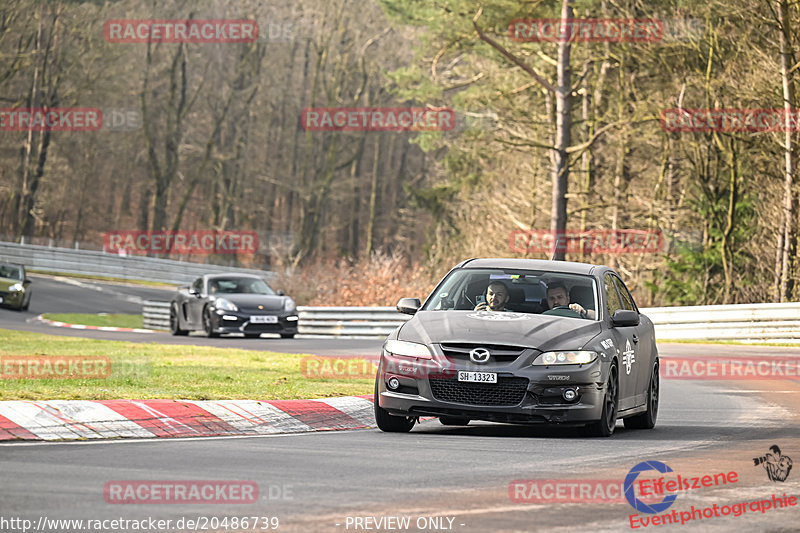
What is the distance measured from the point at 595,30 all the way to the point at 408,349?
102ft

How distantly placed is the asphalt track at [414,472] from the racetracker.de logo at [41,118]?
190ft

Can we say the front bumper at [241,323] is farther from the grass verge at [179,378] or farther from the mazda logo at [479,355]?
the mazda logo at [479,355]

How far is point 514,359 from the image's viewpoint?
35.9ft

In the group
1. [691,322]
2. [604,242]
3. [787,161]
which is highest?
[787,161]

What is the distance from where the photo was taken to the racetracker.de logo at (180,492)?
724 centimetres

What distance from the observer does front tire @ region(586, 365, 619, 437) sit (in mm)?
11383

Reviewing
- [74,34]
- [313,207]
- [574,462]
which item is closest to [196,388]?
[574,462]

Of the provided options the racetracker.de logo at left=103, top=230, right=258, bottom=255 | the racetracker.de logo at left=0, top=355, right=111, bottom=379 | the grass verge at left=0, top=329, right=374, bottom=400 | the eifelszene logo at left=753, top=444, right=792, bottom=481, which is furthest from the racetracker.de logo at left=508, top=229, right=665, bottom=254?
the racetracker.de logo at left=103, top=230, right=258, bottom=255

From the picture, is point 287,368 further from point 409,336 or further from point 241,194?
point 241,194

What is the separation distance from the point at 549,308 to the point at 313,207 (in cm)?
6361

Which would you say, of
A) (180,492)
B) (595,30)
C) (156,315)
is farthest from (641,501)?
(595,30)

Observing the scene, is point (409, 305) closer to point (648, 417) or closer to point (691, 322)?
point (648, 417)

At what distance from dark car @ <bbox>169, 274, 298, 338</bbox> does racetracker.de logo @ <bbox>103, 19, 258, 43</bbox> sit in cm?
3858

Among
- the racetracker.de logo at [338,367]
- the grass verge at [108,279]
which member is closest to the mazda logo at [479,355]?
the racetracker.de logo at [338,367]
